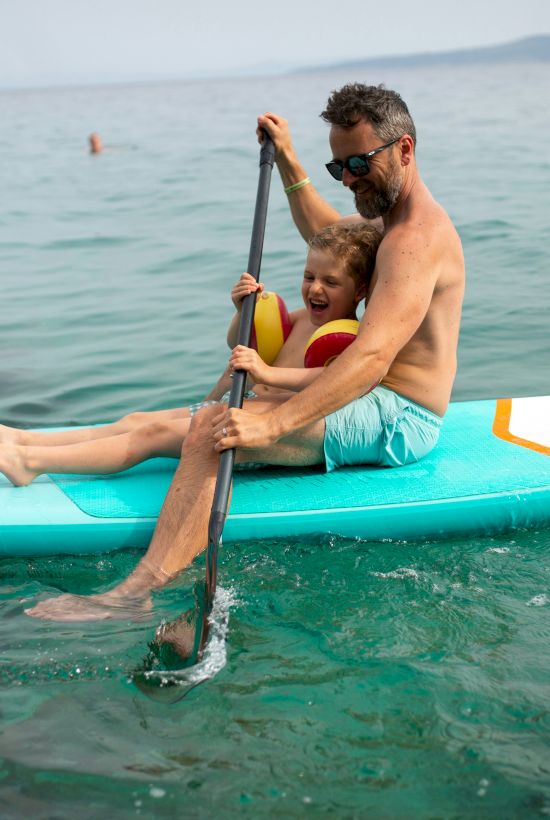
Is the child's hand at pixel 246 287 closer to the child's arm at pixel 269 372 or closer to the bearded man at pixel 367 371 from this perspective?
the child's arm at pixel 269 372

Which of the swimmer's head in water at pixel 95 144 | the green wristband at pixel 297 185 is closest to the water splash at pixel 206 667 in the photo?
the green wristband at pixel 297 185

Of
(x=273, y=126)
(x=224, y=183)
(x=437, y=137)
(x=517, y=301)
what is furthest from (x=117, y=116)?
(x=273, y=126)

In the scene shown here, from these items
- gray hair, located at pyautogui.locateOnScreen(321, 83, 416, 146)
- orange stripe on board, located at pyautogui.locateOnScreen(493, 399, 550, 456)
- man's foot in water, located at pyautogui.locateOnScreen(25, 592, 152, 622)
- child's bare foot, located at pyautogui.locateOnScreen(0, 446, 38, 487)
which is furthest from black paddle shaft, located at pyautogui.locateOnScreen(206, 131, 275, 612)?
orange stripe on board, located at pyautogui.locateOnScreen(493, 399, 550, 456)

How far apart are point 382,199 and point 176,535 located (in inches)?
60.5

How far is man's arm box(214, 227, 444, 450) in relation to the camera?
3727 millimetres

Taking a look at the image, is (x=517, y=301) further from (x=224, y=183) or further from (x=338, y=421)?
(x=224, y=183)

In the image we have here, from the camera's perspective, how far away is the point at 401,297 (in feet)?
12.2

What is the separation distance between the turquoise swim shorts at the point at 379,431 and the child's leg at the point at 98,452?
629 mm

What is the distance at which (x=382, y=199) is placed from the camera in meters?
3.92

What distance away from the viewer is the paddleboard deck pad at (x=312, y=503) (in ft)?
13.3

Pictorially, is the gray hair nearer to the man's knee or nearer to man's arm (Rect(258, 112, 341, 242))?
man's arm (Rect(258, 112, 341, 242))

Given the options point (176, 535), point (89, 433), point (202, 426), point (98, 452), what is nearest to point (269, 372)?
point (202, 426)

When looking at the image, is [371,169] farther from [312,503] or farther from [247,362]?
[312,503]

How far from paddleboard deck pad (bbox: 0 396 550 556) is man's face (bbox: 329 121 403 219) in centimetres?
114
